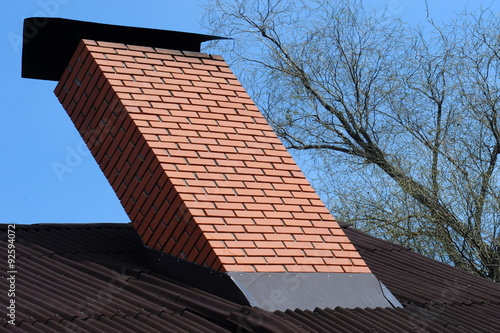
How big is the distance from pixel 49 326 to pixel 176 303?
940mm

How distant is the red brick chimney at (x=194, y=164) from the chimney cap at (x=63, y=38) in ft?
0.29

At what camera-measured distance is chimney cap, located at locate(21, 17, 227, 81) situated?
19.1 feet

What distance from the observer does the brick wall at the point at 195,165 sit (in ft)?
16.0

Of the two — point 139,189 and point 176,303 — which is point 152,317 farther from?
point 139,189

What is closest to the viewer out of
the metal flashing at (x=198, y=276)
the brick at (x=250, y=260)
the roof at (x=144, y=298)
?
the roof at (x=144, y=298)

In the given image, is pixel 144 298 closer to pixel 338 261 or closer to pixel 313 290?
pixel 313 290

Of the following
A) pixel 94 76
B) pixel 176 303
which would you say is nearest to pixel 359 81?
pixel 94 76

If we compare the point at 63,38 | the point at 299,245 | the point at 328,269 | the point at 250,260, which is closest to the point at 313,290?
the point at 328,269

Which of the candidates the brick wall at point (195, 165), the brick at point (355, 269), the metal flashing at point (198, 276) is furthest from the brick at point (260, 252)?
the brick at point (355, 269)

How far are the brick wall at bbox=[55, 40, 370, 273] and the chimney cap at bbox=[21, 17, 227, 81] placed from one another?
141 millimetres

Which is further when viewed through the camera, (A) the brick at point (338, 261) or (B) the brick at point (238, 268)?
(A) the brick at point (338, 261)

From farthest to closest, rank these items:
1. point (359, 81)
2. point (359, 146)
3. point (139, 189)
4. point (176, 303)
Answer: point (359, 146)
point (359, 81)
point (139, 189)
point (176, 303)

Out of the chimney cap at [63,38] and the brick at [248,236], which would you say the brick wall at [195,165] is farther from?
the chimney cap at [63,38]

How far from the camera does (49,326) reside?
12.2 feet
